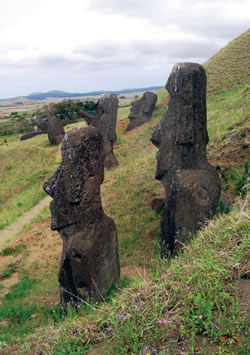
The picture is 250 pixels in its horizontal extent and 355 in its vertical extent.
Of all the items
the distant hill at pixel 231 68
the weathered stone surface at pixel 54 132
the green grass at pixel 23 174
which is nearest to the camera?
the green grass at pixel 23 174

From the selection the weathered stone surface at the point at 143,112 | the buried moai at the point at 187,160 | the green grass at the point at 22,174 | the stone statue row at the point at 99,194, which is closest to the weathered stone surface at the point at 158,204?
the stone statue row at the point at 99,194

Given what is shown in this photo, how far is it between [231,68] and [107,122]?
1365cm

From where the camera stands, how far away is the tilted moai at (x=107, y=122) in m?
16.4

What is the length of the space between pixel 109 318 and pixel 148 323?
51 cm

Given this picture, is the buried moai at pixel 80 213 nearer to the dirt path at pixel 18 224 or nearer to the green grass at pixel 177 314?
the green grass at pixel 177 314

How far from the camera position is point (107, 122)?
16656mm

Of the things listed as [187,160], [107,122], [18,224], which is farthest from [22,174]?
[187,160]

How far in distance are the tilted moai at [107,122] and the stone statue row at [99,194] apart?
28.8 ft

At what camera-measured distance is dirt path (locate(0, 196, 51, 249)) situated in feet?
39.8

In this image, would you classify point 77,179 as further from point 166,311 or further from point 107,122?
point 107,122

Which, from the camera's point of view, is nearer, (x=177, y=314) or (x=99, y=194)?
(x=177, y=314)

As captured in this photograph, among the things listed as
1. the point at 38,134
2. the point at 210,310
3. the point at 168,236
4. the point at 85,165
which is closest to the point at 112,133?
the point at 168,236

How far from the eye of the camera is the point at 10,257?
1016 cm


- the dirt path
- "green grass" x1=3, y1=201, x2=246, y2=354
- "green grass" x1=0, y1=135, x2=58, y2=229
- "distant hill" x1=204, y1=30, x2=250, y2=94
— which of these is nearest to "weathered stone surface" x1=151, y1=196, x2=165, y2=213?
the dirt path
